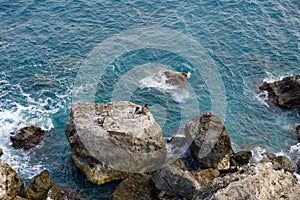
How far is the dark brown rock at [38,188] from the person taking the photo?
30.2 m

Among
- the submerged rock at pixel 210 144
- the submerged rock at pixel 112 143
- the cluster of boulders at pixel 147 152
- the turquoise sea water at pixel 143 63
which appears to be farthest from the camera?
the turquoise sea water at pixel 143 63

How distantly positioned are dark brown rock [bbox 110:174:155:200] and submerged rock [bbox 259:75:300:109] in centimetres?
2147

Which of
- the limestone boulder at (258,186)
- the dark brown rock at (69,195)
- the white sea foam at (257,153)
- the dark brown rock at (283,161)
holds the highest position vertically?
the limestone boulder at (258,186)

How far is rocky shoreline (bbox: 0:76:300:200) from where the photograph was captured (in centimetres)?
2914

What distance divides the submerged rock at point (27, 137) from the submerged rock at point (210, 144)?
15.9m

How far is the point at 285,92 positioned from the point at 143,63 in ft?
61.3

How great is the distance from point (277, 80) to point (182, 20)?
18.2 m

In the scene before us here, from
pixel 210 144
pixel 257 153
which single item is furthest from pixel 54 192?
pixel 257 153

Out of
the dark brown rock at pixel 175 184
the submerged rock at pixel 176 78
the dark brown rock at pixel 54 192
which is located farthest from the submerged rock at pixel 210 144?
the dark brown rock at pixel 54 192

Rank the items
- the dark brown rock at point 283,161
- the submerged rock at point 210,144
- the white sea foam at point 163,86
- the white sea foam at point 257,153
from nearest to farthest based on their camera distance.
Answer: the submerged rock at point 210,144 < the dark brown rock at point 283,161 < the white sea foam at point 257,153 < the white sea foam at point 163,86

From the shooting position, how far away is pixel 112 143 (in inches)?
1266

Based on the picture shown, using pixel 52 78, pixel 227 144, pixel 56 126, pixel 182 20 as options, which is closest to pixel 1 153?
pixel 56 126

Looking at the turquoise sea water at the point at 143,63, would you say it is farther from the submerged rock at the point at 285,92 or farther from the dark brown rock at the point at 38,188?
the dark brown rock at the point at 38,188

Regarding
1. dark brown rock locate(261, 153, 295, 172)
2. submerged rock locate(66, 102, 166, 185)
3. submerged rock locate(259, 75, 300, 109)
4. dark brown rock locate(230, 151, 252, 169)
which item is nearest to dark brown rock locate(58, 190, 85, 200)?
submerged rock locate(66, 102, 166, 185)
